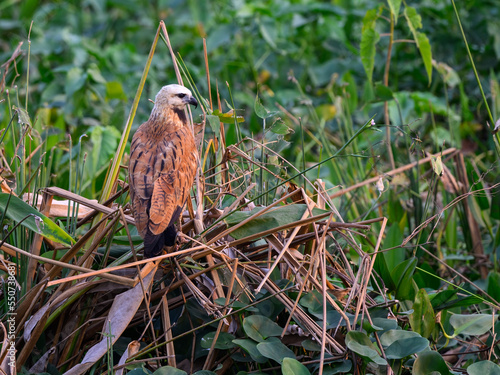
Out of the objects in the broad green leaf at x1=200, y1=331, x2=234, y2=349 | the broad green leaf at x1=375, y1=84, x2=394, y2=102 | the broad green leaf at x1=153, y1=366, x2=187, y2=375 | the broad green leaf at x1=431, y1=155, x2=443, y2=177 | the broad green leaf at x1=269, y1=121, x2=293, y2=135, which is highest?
the broad green leaf at x1=269, y1=121, x2=293, y2=135

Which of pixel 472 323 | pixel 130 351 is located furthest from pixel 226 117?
pixel 472 323

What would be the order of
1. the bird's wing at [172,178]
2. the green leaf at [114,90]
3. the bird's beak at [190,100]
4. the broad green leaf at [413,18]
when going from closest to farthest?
the bird's wing at [172,178] < the bird's beak at [190,100] < the broad green leaf at [413,18] < the green leaf at [114,90]

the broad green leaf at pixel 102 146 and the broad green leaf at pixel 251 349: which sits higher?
the broad green leaf at pixel 102 146

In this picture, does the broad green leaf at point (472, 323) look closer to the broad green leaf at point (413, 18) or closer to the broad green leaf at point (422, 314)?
the broad green leaf at point (422, 314)

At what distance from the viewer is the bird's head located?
2416 mm

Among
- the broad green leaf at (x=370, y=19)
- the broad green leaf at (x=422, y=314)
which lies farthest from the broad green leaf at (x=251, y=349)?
the broad green leaf at (x=370, y=19)

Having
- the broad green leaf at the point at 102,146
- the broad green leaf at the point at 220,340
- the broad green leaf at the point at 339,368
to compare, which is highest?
the broad green leaf at the point at 102,146

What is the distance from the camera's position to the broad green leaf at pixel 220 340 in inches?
71.4

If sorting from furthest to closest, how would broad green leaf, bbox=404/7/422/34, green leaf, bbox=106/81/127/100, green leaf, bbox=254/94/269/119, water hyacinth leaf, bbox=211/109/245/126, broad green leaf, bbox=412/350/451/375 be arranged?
green leaf, bbox=106/81/127/100, broad green leaf, bbox=404/7/422/34, green leaf, bbox=254/94/269/119, water hyacinth leaf, bbox=211/109/245/126, broad green leaf, bbox=412/350/451/375

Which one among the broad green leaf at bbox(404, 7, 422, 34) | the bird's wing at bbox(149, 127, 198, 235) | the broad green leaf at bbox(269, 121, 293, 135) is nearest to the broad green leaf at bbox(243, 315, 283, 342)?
the bird's wing at bbox(149, 127, 198, 235)

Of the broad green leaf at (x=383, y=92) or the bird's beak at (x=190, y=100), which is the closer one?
the bird's beak at (x=190, y=100)

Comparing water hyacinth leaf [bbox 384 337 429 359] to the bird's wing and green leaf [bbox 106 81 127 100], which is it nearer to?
the bird's wing

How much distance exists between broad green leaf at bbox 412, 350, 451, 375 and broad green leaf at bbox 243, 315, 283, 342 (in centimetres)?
44

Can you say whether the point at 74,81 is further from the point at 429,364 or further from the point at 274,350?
the point at 429,364
